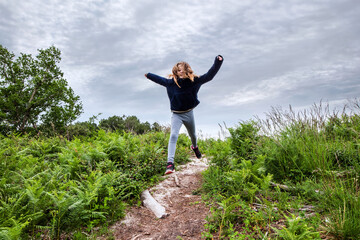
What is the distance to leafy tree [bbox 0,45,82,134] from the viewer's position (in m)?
29.2

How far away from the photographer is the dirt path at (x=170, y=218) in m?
3.93

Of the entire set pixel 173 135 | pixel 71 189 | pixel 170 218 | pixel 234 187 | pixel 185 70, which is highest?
pixel 185 70

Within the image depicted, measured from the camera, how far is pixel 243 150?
6773mm

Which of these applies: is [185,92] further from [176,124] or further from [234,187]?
[234,187]

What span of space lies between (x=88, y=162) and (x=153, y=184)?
1.74m

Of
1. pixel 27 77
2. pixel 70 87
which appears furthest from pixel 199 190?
pixel 27 77

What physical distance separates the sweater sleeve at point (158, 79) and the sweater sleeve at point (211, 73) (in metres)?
1.06

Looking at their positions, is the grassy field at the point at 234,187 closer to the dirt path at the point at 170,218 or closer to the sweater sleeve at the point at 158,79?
the dirt path at the point at 170,218

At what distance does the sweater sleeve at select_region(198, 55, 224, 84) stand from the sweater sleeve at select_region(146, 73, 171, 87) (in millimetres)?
1055

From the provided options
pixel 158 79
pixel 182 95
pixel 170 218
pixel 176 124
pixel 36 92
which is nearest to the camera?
pixel 170 218

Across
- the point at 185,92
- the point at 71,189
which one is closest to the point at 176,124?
the point at 185,92

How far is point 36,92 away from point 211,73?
1242 inches

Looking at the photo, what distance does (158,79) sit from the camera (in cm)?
734

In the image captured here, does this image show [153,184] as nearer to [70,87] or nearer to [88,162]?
[88,162]
